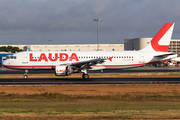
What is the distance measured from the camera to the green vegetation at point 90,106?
13.8 meters

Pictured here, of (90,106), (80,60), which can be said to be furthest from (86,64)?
(90,106)

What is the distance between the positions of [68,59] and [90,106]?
21.9 meters

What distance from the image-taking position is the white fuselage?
38.4m

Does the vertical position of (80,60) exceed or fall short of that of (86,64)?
it exceeds it

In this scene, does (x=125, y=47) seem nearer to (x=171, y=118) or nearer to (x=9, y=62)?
(x=9, y=62)

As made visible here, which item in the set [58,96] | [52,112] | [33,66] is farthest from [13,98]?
[33,66]

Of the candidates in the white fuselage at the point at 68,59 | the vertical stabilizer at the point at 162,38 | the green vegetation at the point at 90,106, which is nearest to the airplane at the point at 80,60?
the white fuselage at the point at 68,59

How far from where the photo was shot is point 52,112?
48.8 feet

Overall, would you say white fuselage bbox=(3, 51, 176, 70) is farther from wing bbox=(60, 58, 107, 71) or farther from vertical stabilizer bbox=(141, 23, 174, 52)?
vertical stabilizer bbox=(141, 23, 174, 52)

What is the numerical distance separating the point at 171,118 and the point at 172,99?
8452mm

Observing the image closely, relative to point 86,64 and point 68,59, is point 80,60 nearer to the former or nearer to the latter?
point 68,59

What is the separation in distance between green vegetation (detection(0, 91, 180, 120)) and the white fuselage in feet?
51.1

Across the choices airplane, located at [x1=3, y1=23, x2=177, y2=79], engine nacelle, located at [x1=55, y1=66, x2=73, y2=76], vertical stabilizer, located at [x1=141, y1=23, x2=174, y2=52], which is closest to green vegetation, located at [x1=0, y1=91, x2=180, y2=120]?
engine nacelle, located at [x1=55, y1=66, x2=73, y2=76]

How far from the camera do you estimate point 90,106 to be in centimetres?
1742
